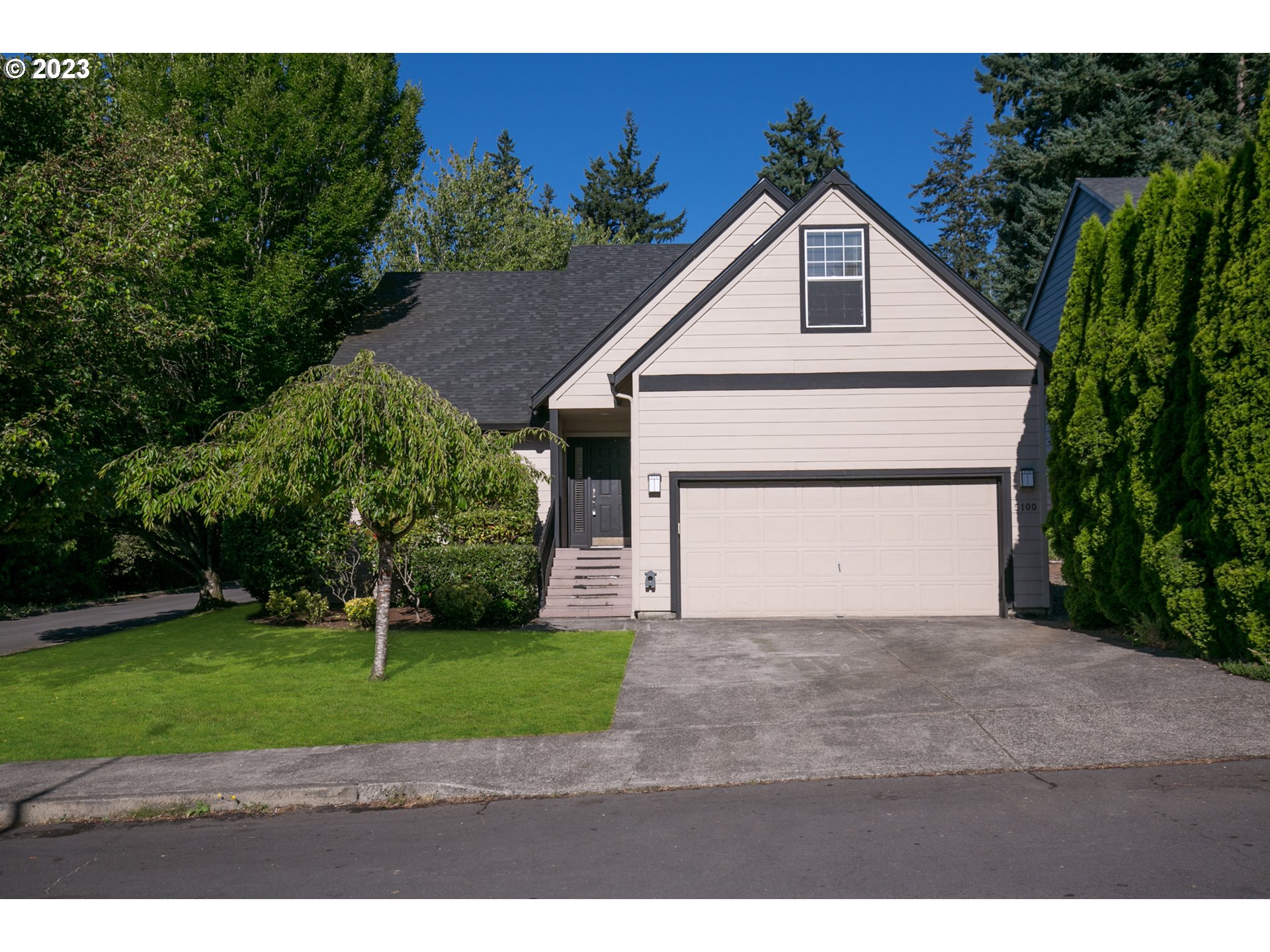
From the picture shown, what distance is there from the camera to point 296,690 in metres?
9.37

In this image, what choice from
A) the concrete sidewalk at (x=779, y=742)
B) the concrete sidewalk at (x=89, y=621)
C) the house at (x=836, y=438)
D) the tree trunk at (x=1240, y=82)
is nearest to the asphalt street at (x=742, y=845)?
the concrete sidewalk at (x=779, y=742)

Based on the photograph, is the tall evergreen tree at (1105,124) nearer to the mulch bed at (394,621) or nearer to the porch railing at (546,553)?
the porch railing at (546,553)

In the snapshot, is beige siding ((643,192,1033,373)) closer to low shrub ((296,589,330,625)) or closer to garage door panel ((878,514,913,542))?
garage door panel ((878,514,913,542))

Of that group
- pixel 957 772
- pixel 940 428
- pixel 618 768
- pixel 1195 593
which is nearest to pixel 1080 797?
pixel 957 772

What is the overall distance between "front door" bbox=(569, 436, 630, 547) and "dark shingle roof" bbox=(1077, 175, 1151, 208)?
1242 cm

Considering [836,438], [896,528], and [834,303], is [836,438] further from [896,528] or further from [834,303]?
[834,303]

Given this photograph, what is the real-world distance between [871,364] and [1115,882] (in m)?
10.5

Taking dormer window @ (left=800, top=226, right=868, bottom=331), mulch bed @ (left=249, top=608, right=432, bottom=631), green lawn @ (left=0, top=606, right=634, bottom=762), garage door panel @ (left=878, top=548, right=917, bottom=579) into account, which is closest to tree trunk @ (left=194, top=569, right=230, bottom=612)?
mulch bed @ (left=249, top=608, right=432, bottom=631)

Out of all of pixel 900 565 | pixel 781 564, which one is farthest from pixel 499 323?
pixel 900 565

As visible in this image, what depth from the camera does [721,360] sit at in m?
14.1

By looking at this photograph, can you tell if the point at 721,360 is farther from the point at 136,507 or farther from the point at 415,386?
the point at 136,507

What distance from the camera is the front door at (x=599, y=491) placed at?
18.1m

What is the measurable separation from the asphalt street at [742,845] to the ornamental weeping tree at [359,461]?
379 cm

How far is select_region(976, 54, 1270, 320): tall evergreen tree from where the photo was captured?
87.4ft
